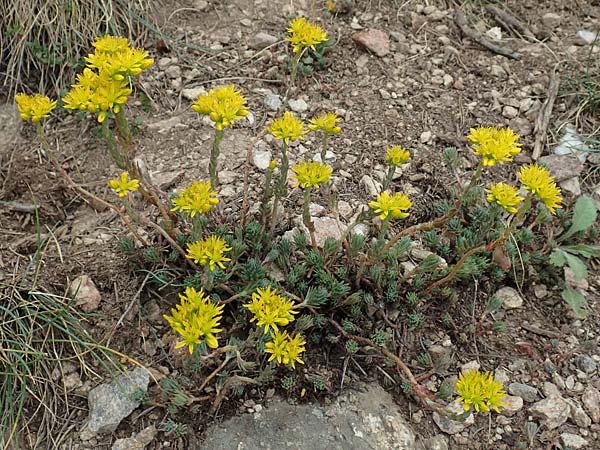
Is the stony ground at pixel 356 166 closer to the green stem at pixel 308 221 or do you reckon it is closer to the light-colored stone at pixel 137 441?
the light-colored stone at pixel 137 441

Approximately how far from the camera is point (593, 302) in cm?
270

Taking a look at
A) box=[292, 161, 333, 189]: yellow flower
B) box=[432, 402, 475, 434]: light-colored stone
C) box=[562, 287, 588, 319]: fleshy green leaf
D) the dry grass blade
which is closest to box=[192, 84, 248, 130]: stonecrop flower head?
box=[292, 161, 333, 189]: yellow flower

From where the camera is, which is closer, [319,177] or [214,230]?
[319,177]

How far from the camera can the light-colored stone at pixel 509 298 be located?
8.71ft

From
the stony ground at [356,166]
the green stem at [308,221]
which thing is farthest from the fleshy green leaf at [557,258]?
the green stem at [308,221]

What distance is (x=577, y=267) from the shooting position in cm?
265

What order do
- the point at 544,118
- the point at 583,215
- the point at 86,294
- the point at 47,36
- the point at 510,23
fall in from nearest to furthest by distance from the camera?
the point at 86,294 → the point at 583,215 → the point at 544,118 → the point at 47,36 → the point at 510,23

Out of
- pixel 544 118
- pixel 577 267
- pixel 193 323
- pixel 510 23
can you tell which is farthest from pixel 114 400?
pixel 510 23

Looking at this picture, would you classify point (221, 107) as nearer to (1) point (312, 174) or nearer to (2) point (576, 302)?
(1) point (312, 174)

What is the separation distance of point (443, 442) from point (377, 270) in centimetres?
63

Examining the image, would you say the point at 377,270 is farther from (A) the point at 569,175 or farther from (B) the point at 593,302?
(A) the point at 569,175

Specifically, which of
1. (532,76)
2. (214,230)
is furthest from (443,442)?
(532,76)

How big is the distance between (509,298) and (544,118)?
1027mm

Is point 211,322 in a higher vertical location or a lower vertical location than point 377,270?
higher
